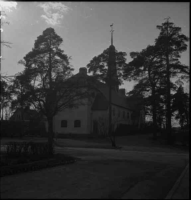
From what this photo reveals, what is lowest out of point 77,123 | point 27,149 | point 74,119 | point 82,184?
point 82,184

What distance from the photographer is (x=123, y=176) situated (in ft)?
33.8

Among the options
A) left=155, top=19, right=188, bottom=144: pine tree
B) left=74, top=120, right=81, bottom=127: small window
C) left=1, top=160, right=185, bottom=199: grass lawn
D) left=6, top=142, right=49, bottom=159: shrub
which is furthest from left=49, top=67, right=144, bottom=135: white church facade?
left=1, top=160, right=185, bottom=199: grass lawn

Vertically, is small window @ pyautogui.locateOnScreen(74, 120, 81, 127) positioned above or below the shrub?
above

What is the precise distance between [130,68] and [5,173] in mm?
26825

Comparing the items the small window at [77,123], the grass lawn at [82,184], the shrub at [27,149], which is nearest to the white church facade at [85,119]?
the small window at [77,123]

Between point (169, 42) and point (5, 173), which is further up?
point (169, 42)

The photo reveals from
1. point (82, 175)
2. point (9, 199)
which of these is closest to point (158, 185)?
point (82, 175)

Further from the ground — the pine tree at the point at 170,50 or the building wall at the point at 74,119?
the pine tree at the point at 170,50

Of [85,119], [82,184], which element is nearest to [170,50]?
[85,119]

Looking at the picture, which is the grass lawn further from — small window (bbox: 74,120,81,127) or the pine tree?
small window (bbox: 74,120,81,127)

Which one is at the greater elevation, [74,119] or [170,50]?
[170,50]

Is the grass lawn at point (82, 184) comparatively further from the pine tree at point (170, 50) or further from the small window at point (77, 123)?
the small window at point (77, 123)

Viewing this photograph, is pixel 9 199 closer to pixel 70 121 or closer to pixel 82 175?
pixel 82 175

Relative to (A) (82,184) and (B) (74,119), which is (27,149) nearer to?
(A) (82,184)
